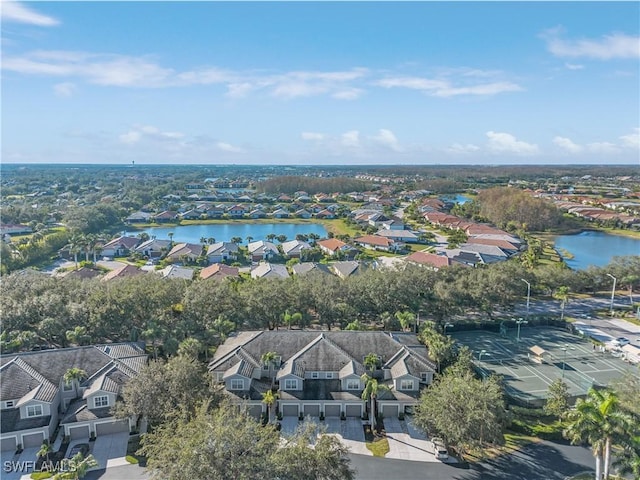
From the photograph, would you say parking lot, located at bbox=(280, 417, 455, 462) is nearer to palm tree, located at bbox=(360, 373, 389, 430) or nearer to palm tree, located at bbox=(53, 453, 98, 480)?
palm tree, located at bbox=(360, 373, 389, 430)

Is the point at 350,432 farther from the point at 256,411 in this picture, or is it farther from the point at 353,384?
the point at 256,411

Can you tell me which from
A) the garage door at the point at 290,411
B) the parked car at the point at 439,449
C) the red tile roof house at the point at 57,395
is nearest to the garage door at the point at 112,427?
the red tile roof house at the point at 57,395

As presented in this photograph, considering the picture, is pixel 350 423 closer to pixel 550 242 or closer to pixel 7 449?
pixel 7 449

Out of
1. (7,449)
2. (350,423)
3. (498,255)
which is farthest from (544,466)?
(498,255)

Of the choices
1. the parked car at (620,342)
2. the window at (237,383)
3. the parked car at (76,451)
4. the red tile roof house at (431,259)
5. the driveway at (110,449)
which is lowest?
the driveway at (110,449)

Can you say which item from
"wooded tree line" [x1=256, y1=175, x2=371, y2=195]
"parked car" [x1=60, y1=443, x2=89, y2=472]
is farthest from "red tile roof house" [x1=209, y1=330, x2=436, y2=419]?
"wooded tree line" [x1=256, y1=175, x2=371, y2=195]

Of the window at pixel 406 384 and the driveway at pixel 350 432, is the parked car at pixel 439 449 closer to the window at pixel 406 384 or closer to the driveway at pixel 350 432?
the driveway at pixel 350 432
